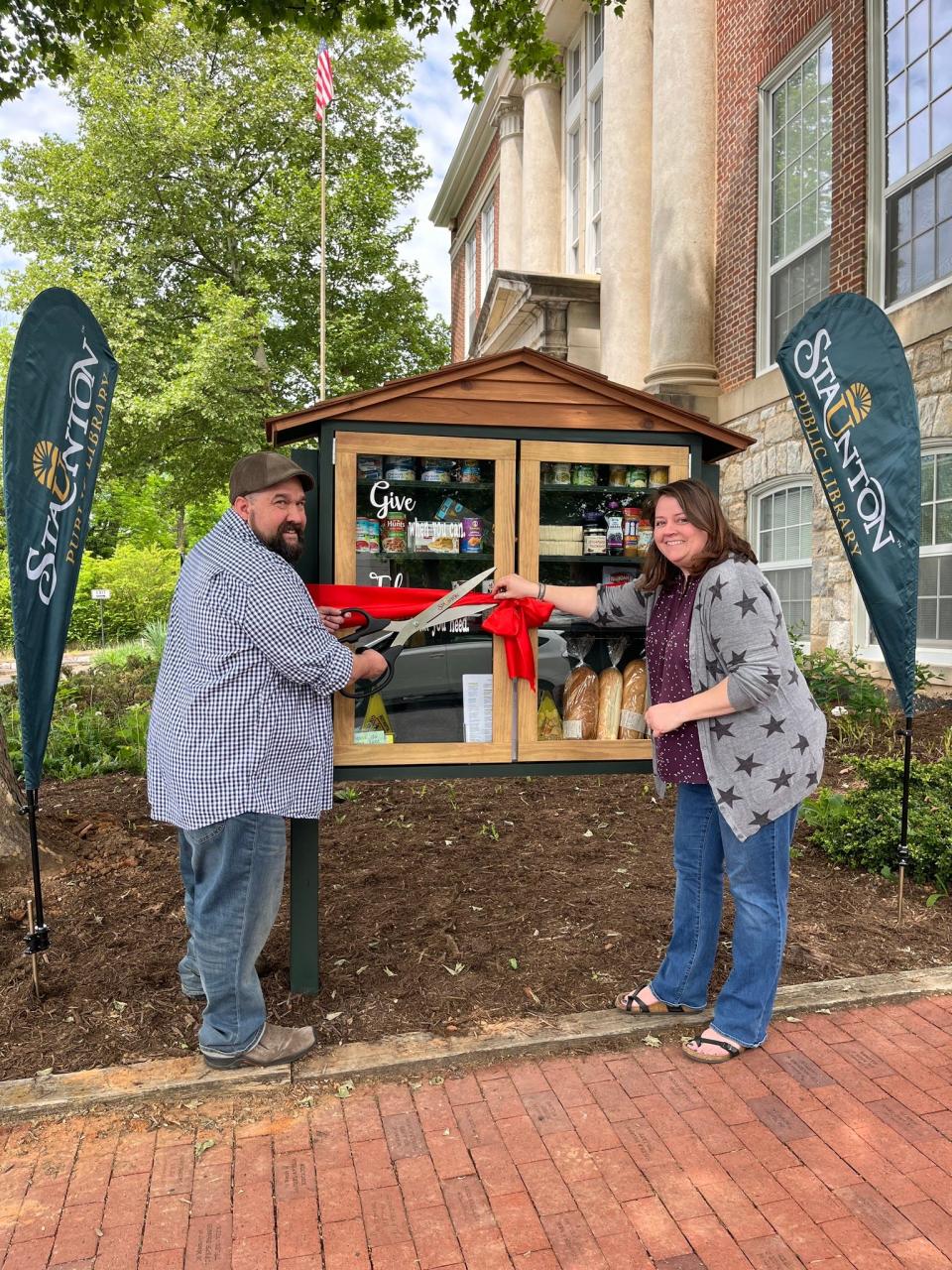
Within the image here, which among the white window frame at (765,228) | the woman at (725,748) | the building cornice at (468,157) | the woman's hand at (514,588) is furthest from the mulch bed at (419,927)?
the building cornice at (468,157)

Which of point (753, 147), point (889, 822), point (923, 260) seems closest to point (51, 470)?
point (889, 822)

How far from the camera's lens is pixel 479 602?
12.5 ft

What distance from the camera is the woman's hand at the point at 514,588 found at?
12.4 ft

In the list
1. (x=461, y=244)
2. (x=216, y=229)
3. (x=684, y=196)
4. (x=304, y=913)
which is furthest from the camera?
(x=461, y=244)

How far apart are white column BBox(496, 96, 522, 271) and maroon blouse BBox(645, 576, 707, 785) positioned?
57.3ft

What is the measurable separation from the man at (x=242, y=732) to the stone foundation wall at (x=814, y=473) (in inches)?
258

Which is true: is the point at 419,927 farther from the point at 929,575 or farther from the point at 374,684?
the point at 929,575

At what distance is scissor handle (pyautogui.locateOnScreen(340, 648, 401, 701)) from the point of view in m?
3.58

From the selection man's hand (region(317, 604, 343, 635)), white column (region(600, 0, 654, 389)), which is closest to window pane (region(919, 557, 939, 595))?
white column (region(600, 0, 654, 389))

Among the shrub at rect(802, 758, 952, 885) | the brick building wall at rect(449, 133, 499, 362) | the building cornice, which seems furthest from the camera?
the brick building wall at rect(449, 133, 499, 362)

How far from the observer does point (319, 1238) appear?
7.71 feet

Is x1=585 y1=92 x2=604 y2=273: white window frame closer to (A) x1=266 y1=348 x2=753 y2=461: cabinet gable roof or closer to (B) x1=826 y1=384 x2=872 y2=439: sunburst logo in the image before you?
(B) x1=826 y1=384 x2=872 y2=439: sunburst logo

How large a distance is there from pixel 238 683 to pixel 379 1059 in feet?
4.45

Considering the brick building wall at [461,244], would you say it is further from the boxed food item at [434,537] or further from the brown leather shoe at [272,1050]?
the brown leather shoe at [272,1050]
